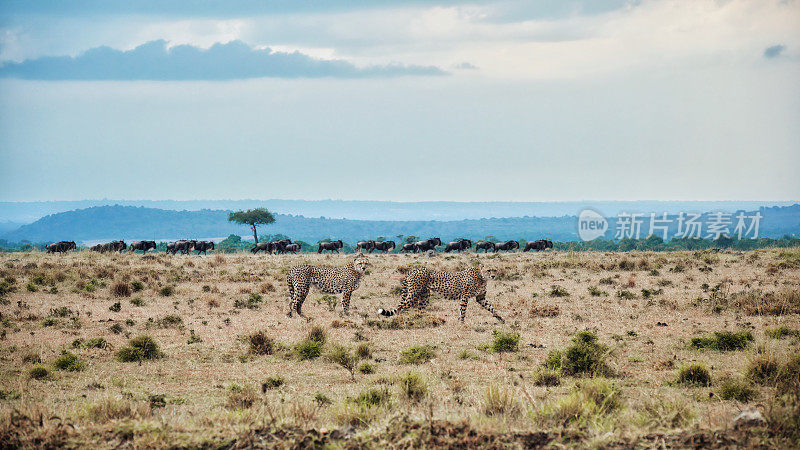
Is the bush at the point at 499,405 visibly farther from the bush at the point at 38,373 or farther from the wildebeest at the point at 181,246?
the wildebeest at the point at 181,246

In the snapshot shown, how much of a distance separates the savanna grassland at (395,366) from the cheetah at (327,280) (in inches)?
32.4

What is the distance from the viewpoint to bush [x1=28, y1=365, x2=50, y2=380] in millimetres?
14391

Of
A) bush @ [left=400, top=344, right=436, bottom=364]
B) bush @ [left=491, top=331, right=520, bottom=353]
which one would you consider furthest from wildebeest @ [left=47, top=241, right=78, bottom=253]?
bush @ [left=491, top=331, right=520, bottom=353]

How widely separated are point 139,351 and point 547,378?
10032 millimetres

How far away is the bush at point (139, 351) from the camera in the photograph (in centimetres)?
1652

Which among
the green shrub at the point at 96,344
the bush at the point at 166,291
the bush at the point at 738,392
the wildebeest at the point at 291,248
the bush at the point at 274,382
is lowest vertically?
the wildebeest at the point at 291,248

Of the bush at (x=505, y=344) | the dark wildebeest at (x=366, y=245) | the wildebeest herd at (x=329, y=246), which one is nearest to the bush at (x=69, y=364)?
the bush at (x=505, y=344)

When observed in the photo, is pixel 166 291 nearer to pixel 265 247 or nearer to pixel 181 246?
pixel 181 246

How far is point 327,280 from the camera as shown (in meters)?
23.7

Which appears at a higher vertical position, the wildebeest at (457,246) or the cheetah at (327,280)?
the cheetah at (327,280)

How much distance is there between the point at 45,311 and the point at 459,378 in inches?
694

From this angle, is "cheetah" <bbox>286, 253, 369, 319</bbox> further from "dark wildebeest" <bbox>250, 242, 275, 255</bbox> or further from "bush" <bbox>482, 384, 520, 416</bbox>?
"dark wildebeest" <bbox>250, 242, 275, 255</bbox>

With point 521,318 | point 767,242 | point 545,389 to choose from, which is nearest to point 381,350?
point 545,389

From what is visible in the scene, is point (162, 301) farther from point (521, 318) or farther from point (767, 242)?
point (767, 242)
